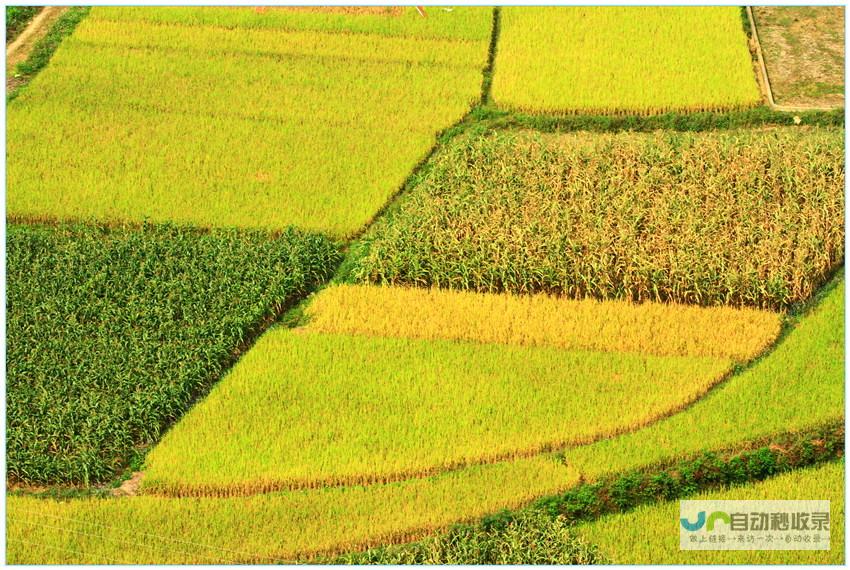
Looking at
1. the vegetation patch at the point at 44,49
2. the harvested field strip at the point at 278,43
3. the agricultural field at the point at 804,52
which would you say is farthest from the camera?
the harvested field strip at the point at 278,43

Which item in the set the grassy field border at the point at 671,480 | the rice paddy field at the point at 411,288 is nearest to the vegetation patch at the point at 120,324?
the rice paddy field at the point at 411,288

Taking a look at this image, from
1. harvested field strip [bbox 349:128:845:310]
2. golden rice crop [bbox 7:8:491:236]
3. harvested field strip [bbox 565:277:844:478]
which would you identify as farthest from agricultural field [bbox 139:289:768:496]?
golden rice crop [bbox 7:8:491:236]

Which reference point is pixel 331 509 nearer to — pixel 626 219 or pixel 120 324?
pixel 120 324

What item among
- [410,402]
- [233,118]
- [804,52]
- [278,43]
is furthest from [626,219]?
[278,43]

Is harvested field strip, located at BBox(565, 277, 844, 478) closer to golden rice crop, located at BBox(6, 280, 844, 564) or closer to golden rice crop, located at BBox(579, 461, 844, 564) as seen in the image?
golden rice crop, located at BBox(6, 280, 844, 564)

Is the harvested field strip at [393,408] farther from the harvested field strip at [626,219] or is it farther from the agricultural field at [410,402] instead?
the harvested field strip at [626,219]
